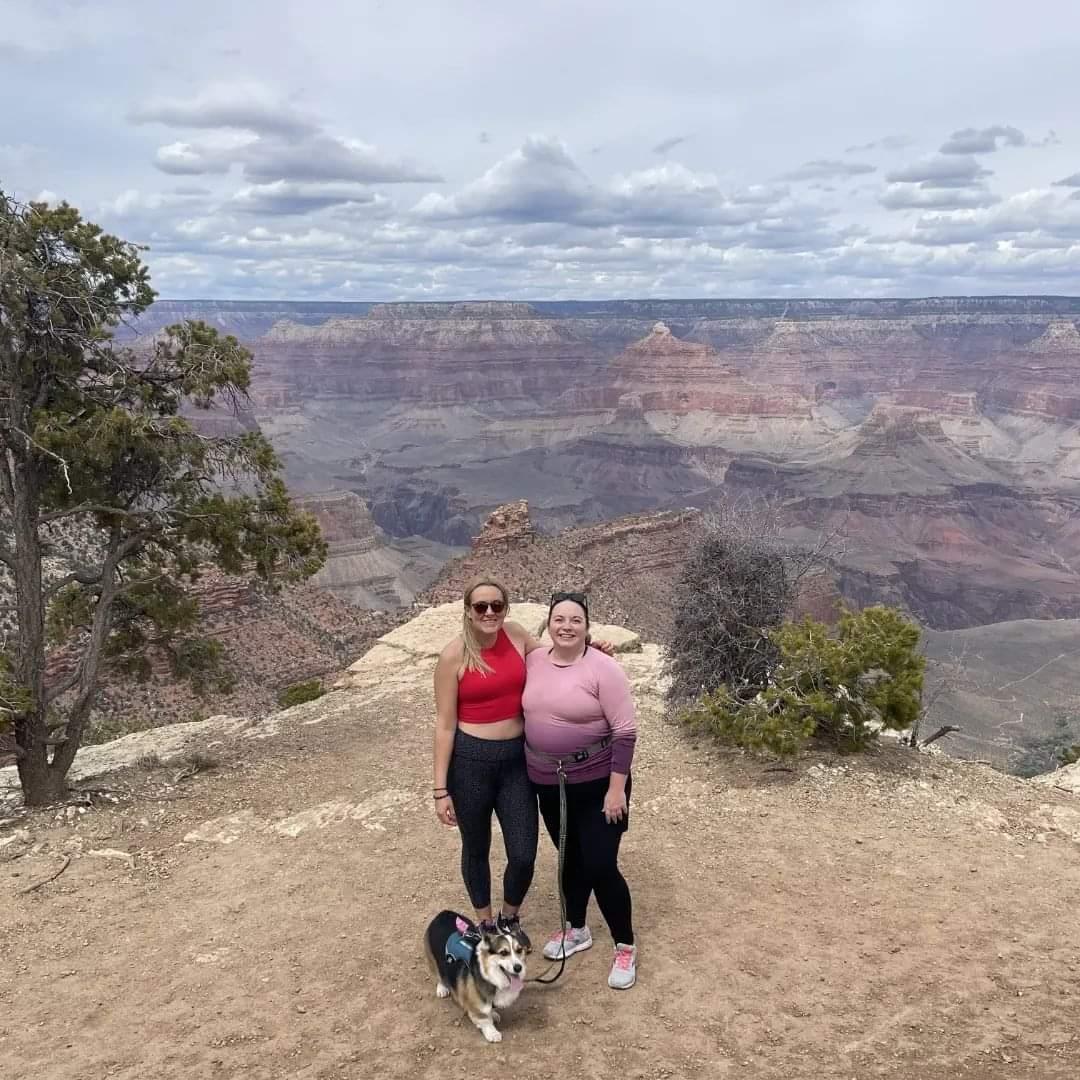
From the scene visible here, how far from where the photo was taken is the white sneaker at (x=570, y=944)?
527 cm

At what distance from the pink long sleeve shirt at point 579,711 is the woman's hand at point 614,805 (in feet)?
0.45

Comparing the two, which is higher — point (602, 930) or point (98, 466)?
point (98, 466)

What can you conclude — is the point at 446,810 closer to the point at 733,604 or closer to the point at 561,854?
the point at 561,854

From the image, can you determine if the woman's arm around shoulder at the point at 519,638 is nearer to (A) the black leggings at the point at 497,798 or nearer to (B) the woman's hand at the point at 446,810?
(A) the black leggings at the point at 497,798

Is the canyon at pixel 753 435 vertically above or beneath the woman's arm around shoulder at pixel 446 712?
beneath

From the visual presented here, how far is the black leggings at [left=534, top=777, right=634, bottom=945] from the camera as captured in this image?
4.72 meters

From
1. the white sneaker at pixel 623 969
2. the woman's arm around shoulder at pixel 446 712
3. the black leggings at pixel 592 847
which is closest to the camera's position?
the woman's arm around shoulder at pixel 446 712

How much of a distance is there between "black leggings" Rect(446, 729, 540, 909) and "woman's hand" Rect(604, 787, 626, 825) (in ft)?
1.40

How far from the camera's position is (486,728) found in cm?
463

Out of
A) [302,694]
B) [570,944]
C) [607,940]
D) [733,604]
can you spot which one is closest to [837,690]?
[733,604]

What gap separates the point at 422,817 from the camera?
28.7 ft

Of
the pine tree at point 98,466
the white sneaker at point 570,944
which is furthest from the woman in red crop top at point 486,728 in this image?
the pine tree at point 98,466

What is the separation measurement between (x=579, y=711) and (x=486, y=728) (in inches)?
21.2

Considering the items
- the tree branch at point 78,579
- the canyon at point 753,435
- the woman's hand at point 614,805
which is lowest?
the canyon at point 753,435
